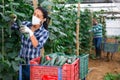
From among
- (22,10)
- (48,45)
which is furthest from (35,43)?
(48,45)

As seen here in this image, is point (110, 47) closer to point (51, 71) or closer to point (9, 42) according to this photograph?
point (9, 42)

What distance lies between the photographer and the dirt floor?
21.6 ft

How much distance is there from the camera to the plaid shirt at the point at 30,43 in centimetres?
332

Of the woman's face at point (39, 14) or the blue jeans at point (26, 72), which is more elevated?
the woman's face at point (39, 14)

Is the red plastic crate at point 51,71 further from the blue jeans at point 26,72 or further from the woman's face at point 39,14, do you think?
the woman's face at point 39,14

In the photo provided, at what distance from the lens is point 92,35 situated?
9594mm

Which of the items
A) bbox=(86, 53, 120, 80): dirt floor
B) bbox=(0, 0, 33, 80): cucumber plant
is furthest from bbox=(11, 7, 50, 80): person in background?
bbox=(86, 53, 120, 80): dirt floor

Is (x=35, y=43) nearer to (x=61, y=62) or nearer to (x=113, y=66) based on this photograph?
(x=61, y=62)

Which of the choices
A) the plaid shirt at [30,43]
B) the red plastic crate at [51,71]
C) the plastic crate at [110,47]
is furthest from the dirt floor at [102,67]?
the red plastic crate at [51,71]

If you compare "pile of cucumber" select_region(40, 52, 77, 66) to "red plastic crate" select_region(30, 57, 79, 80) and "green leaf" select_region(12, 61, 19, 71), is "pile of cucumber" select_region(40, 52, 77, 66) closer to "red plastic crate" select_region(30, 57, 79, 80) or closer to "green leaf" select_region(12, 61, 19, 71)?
"red plastic crate" select_region(30, 57, 79, 80)

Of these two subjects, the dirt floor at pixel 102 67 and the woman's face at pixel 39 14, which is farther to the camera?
the dirt floor at pixel 102 67

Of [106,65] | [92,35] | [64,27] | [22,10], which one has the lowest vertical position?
[106,65]

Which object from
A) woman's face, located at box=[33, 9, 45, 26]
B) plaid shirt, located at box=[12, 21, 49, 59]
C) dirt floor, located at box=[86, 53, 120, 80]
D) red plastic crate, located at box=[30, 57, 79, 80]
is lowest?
dirt floor, located at box=[86, 53, 120, 80]

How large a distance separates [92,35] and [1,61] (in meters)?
6.69
